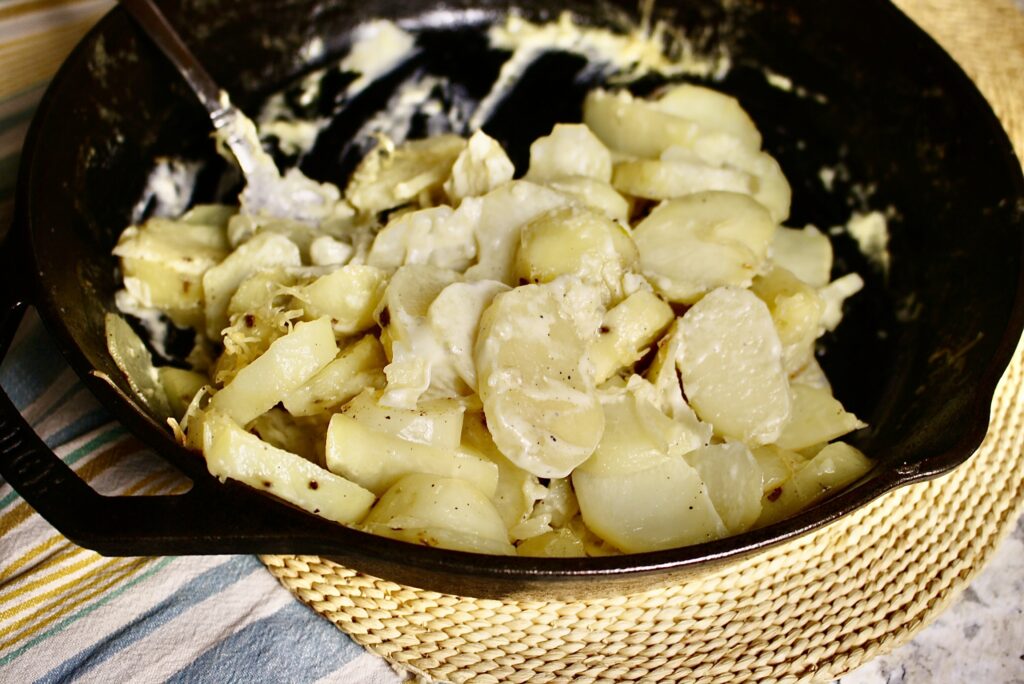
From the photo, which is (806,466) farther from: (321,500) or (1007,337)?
(321,500)

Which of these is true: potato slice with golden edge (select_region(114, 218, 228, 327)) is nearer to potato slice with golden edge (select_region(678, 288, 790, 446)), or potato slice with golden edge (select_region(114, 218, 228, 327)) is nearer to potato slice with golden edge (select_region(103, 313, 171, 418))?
potato slice with golden edge (select_region(103, 313, 171, 418))

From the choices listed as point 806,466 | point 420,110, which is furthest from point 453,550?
point 420,110

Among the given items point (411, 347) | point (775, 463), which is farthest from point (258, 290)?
point (775, 463)

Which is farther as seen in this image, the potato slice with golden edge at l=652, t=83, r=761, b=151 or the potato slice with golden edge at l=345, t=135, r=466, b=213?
the potato slice with golden edge at l=652, t=83, r=761, b=151

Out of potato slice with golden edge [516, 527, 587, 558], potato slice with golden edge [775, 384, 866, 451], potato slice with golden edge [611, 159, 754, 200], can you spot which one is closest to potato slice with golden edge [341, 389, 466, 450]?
potato slice with golden edge [516, 527, 587, 558]

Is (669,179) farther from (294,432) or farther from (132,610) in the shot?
(132,610)
